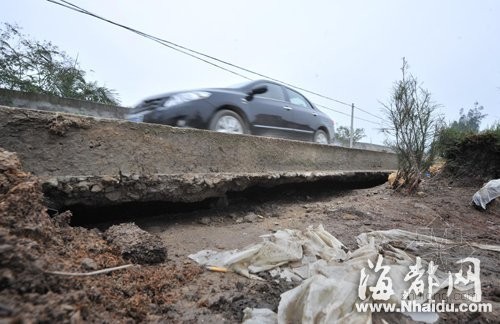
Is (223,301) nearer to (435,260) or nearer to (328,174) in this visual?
(435,260)

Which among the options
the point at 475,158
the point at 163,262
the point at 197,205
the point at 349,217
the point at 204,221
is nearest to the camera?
the point at 163,262

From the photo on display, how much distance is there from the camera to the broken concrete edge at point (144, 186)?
8.82 ft

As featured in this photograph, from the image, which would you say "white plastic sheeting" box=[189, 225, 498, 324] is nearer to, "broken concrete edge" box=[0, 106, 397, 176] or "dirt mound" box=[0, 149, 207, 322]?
"dirt mound" box=[0, 149, 207, 322]

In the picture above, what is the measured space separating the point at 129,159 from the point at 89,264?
1336mm

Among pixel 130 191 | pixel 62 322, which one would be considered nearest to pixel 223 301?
pixel 62 322

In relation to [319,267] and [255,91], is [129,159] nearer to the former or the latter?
[319,267]

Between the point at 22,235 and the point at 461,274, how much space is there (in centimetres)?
306

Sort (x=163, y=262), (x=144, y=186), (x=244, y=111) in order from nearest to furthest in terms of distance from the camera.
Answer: (x=163, y=262)
(x=144, y=186)
(x=244, y=111)

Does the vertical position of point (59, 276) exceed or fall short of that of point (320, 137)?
it falls short

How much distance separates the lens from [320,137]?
26.0ft

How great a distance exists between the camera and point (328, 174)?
6016 millimetres

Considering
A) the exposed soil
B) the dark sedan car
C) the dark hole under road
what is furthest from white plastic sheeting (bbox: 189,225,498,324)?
the dark sedan car

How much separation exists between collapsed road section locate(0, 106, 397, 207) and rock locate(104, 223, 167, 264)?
51 cm

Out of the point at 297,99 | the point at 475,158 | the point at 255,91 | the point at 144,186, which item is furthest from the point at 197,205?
the point at 475,158
